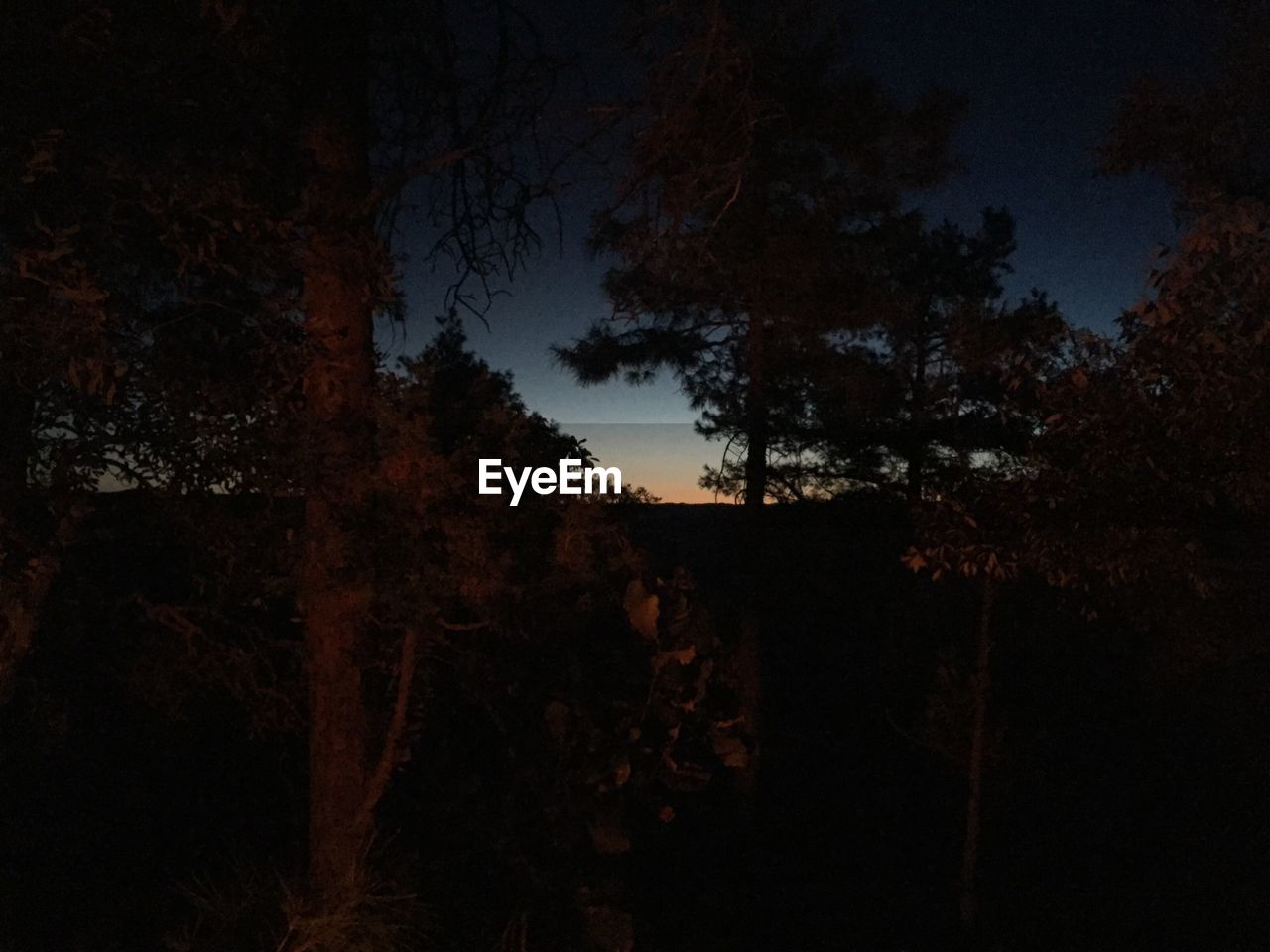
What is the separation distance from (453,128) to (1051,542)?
435 centimetres

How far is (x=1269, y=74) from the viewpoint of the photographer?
752 cm

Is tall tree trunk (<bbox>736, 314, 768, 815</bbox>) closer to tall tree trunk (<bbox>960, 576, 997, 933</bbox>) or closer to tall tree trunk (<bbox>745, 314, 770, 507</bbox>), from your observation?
tall tree trunk (<bbox>745, 314, 770, 507</bbox>)

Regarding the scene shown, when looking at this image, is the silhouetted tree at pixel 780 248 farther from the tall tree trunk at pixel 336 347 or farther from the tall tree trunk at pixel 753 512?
the tall tree trunk at pixel 336 347

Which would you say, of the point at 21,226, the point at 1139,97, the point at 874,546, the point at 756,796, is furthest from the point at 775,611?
the point at 21,226

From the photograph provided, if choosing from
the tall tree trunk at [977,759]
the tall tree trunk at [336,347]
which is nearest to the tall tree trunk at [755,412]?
the tall tree trunk at [977,759]

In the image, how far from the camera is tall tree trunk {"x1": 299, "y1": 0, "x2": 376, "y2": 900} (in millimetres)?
5457

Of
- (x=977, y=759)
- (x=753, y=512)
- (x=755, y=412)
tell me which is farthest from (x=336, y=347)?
(x=753, y=512)

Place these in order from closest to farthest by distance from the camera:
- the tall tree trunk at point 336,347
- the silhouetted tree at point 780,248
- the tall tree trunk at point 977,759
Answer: the tall tree trunk at point 336,347, the tall tree trunk at point 977,759, the silhouetted tree at point 780,248

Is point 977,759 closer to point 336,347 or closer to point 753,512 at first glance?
point 753,512

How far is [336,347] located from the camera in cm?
555

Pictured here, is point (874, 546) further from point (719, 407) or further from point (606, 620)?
point (606, 620)

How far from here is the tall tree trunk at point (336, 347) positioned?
546 cm

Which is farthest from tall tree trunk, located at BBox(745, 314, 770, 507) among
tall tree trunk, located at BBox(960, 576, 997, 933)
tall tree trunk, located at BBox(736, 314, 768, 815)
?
tall tree trunk, located at BBox(960, 576, 997, 933)

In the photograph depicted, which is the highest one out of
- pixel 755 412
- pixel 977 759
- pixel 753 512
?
pixel 755 412
